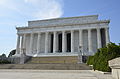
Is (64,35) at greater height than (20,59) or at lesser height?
greater

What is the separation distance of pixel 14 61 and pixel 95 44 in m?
29.5

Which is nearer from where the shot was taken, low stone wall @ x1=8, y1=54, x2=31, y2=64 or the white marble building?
low stone wall @ x1=8, y1=54, x2=31, y2=64

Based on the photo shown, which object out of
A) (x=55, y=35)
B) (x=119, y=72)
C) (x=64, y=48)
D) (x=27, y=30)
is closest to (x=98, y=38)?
(x=64, y=48)

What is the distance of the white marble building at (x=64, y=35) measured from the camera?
1722 inches

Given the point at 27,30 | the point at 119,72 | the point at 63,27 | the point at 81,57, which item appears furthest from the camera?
the point at 27,30

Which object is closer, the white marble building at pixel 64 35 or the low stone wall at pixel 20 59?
the low stone wall at pixel 20 59

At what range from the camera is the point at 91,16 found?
155 ft

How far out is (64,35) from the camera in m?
46.5

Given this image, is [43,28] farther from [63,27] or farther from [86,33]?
[86,33]

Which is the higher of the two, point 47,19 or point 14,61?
point 47,19

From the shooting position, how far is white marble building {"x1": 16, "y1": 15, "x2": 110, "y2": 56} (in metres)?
43.8

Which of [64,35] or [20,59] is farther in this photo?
[64,35]

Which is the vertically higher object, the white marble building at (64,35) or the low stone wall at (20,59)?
the white marble building at (64,35)

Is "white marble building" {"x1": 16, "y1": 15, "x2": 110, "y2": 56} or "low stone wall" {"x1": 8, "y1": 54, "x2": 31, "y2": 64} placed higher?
"white marble building" {"x1": 16, "y1": 15, "x2": 110, "y2": 56}
